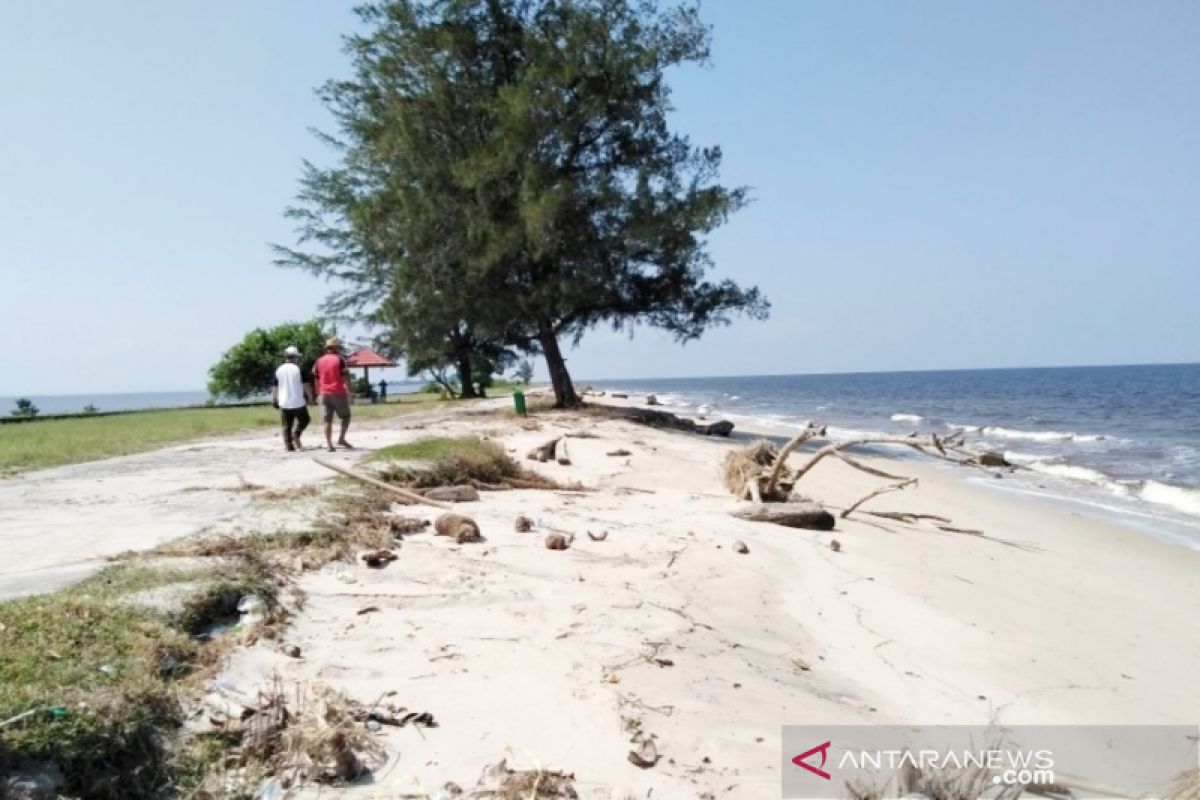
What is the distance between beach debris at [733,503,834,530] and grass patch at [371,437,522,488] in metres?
2.95

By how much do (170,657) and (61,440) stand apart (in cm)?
1361

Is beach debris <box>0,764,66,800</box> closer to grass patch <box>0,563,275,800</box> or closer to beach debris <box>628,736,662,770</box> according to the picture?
grass patch <box>0,563,275,800</box>

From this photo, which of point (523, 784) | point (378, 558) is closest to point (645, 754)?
point (523, 784)

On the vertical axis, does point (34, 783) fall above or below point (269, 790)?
above

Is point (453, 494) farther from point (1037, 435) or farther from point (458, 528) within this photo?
point (1037, 435)

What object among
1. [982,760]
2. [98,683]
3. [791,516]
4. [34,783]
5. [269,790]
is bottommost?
[982,760]

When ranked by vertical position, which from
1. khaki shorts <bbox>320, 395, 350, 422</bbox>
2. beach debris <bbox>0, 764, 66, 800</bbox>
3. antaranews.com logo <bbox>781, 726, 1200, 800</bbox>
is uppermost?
khaki shorts <bbox>320, 395, 350, 422</bbox>

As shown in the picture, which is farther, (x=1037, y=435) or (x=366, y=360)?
(x=366, y=360)

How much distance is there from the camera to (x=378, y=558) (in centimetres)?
509

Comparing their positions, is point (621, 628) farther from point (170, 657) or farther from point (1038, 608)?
point (1038, 608)

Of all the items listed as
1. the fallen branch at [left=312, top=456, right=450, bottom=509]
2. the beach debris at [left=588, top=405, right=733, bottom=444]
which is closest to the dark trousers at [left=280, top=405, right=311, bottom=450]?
the fallen branch at [left=312, top=456, right=450, bottom=509]

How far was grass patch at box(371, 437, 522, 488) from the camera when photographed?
805 centimetres

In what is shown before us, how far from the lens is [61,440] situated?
14039mm

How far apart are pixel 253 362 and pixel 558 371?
25256 millimetres
